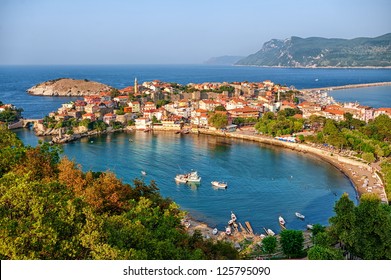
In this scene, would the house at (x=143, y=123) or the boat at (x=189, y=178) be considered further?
the house at (x=143, y=123)

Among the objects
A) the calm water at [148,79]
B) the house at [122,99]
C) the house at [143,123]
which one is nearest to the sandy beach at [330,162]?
the house at [143,123]

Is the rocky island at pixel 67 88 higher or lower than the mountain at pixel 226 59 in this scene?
lower

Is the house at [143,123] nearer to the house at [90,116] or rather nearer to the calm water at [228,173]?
the calm water at [228,173]

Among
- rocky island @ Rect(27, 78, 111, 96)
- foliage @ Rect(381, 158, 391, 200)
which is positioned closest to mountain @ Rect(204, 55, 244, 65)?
rocky island @ Rect(27, 78, 111, 96)

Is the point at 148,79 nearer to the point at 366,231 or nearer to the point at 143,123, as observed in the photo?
the point at 143,123

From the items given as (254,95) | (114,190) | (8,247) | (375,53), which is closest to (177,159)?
(114,190)

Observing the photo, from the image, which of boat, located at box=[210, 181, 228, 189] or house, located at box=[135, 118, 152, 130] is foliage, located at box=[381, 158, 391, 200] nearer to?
boat, located at box=[210, 181, 228, 189]

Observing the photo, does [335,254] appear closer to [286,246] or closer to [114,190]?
[286,246]

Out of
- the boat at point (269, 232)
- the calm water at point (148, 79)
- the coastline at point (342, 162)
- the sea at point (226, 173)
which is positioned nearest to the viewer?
the boat at point (269, 232)

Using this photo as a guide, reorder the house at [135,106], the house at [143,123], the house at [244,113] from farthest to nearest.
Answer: the house at [135,106]
the house at [244,113]
the house at [143,123]
